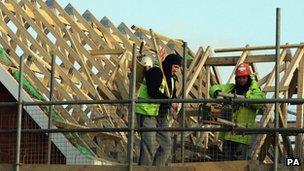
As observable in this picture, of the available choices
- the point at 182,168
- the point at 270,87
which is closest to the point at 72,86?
the point at 270,87

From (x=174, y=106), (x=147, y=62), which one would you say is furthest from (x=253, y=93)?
(x=147, y=62)

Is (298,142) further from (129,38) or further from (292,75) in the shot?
(129,38)

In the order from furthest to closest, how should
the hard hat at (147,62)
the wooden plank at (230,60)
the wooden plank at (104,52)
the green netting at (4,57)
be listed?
1. the wooden plank at (104,52)
2. the green netting at (4,57)
3. the wooden plank at (230,60)
4. the hard hat at (147,62)

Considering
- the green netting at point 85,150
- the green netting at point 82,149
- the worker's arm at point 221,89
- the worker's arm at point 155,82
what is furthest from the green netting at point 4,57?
the worker's arm at point 221,89

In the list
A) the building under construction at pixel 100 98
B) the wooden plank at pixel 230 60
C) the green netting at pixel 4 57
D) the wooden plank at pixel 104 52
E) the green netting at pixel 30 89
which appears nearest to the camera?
the building under construction at pixel 100 98

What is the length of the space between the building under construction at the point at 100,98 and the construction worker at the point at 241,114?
0.59 ft

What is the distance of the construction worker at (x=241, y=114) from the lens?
14687mm

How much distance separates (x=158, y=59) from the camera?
18.3m

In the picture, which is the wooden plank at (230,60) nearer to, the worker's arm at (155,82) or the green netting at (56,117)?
the green netting at (56,117)

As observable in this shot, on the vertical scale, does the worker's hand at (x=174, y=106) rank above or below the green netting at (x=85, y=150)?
above

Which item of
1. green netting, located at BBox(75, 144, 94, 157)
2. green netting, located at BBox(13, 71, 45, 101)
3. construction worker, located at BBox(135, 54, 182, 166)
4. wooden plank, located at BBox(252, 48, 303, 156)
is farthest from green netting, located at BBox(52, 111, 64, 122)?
wooden plank, located at BBox(252, 48, 303, 156)

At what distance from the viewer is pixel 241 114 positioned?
579 inches

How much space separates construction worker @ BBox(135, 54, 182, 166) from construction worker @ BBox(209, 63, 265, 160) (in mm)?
905

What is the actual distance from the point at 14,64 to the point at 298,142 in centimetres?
747
